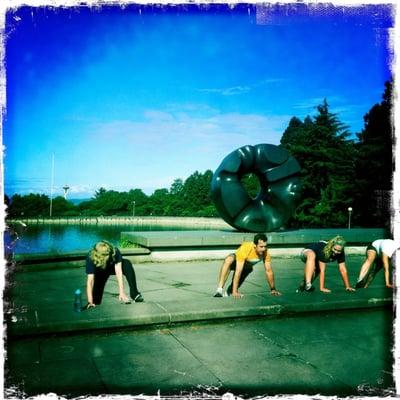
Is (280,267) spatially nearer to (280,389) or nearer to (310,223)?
(280,389)

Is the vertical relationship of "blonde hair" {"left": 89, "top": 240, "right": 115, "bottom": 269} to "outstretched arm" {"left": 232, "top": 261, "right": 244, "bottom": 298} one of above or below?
above

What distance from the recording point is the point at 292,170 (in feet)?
41.6

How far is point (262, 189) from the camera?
1266cm

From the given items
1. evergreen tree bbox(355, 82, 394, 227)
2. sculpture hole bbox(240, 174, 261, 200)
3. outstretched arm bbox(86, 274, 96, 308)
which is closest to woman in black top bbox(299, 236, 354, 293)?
outstretched arm bbox(86, 274, 96, 308)

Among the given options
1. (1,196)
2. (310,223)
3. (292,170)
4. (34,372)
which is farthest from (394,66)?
(310,223)

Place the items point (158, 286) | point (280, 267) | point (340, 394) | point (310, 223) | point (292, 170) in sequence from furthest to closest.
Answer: point (310, 223)
point (292, 170)
point (280, 267)
point (158, 286)
point (340, 394)

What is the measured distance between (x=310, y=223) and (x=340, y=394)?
3333cm

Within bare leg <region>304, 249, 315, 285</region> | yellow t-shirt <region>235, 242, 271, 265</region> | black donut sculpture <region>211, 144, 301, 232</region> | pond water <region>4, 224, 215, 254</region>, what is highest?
black donut sculpture <region>211, 144, 301, 232</region>

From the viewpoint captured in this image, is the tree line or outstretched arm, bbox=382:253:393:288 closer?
outstretched arm, bbox=382:253:393:288

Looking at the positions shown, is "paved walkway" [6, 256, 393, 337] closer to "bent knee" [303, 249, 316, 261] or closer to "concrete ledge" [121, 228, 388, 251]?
"bent knee" [303, 249, 316, 261]

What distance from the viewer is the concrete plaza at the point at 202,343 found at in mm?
3586

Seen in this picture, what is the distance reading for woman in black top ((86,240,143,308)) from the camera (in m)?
5.53

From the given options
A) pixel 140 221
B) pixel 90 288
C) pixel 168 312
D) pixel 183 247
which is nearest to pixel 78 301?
pixel 90 288

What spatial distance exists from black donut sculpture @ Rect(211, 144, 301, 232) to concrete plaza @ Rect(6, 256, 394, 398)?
4660 millimetres
